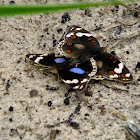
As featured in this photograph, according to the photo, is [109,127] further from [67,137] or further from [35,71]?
[35,71]

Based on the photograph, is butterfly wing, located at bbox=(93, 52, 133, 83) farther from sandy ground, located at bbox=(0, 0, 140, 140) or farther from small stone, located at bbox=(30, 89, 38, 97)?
small stone, located at bbox=(30, 89, 38, 97)

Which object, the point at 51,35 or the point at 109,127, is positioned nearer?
the point at 109,127

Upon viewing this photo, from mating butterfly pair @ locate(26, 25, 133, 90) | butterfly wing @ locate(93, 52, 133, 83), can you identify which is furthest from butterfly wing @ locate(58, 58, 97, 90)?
butterfly wing @ locate(93, 52, 133, 83)

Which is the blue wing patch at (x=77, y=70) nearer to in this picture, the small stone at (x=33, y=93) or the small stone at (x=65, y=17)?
the small stone at (x=33, y=93)

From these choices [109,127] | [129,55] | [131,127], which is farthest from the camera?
[129,55]

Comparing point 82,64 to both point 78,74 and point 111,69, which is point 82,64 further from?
point 111,69

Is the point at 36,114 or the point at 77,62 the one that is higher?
the point at 77,62

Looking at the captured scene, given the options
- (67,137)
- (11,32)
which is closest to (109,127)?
(67,137)
